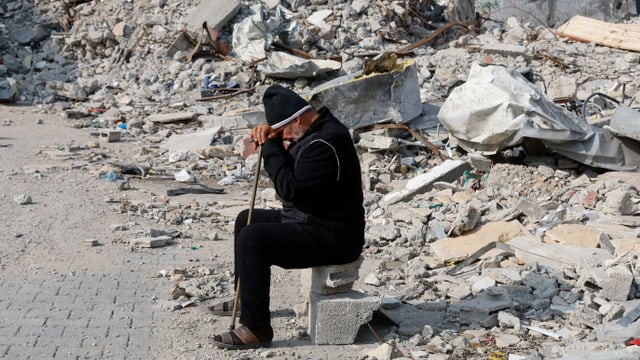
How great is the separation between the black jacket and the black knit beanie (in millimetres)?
120

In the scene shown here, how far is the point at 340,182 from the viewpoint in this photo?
517cm

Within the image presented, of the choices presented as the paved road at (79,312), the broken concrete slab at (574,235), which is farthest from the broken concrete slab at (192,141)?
the broken concrete slab at (574,235)

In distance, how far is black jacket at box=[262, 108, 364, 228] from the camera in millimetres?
5062

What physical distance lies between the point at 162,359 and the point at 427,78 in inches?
395

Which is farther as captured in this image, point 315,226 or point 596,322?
point 596,322

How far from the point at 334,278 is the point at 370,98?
602cm

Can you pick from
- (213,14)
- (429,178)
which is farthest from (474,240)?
(213,14)

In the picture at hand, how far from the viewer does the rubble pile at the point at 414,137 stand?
6.10 meters

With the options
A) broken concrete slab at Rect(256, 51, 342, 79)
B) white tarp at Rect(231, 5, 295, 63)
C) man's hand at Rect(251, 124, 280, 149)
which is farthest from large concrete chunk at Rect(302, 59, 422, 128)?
man's hand at Rect(251, 124, 280, 149)

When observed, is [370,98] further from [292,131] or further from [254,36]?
[292,131]

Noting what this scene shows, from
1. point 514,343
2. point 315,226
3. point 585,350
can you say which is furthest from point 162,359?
point 585,350

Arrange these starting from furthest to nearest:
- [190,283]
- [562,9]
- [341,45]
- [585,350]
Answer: [562,9] < [341,45] < [190,283] < [585,350]

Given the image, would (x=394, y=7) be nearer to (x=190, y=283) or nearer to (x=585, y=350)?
(x=190, y=283)

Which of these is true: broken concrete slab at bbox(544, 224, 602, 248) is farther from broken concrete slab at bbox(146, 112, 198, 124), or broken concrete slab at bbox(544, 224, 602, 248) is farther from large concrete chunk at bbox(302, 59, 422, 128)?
broken concrete slab at bbox(146, 112, 198, 124)
